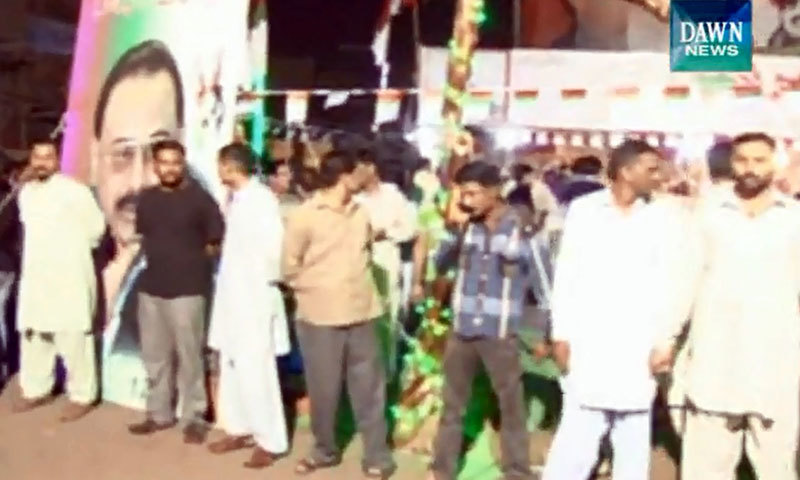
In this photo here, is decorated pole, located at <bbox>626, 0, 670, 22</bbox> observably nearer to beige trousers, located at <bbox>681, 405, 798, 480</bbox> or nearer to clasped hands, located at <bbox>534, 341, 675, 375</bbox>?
clasped hands, located at <bbox>534, 341, 675, 375</bbox>

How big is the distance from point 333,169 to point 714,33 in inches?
61.3

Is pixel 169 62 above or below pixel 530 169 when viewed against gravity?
above

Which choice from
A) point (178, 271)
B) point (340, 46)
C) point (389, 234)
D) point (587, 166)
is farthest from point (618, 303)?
point (340, 46)

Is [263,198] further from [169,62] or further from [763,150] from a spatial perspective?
[763,150]

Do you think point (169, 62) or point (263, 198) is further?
point (169, 62)

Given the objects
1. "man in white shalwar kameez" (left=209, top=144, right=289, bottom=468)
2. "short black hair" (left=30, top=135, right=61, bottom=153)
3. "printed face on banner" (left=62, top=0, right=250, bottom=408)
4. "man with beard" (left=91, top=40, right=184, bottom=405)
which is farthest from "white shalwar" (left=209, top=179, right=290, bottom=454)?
"short black hair" (left=30, top=135, right=61, bottom=153)

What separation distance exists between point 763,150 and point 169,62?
284 cm

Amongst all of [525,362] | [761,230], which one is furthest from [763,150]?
[525,362]

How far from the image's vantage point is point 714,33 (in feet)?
15.1

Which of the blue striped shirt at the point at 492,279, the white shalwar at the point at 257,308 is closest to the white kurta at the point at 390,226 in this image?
the white shalwar at the point at 257,308

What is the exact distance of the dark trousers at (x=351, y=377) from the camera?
15.3ft

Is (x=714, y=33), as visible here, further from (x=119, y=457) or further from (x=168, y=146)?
(x=119, y=457)

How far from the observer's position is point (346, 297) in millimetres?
4598

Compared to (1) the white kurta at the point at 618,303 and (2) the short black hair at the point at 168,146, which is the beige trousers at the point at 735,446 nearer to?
(1) the white kurta at the point at 618,303
